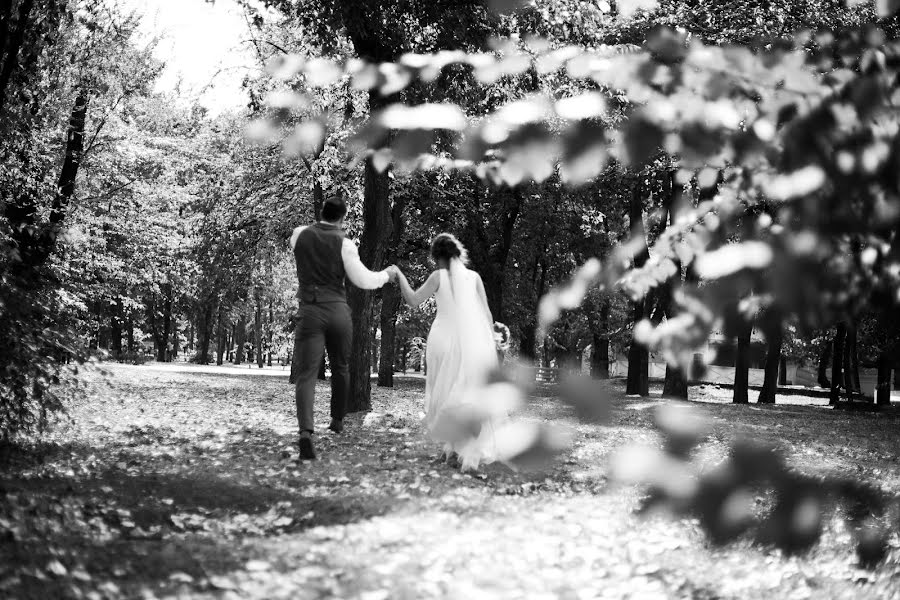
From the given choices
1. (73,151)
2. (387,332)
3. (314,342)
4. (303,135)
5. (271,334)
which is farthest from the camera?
(271,334)

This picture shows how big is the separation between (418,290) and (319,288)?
1322 mm

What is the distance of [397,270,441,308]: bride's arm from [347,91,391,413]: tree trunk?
18.3 feet

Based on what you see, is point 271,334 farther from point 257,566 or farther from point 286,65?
point 286,65

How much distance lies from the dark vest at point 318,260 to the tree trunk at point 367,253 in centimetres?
490

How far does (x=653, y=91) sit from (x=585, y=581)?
359 cm

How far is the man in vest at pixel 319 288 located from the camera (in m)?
8.03

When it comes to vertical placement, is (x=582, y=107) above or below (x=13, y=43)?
below

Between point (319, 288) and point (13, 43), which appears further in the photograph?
point (13, 43)

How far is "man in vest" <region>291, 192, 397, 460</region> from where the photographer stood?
26.3 feet

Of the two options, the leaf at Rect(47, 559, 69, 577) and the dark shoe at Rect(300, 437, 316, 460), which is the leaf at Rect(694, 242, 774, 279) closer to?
the leaf at Rect(47, 559, 69, 577)

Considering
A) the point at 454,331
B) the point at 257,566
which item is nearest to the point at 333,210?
the point at 454,331

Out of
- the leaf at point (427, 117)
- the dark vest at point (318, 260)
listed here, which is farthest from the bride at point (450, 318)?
the leaf at point (427, 117)

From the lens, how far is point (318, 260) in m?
8.20

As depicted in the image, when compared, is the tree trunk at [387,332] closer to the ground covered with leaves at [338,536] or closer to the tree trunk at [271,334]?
the ground covered with leaves at [338,536]
